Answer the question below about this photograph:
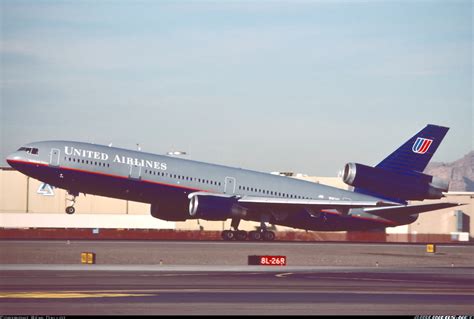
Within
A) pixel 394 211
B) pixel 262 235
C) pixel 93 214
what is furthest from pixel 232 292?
pixel 93 214

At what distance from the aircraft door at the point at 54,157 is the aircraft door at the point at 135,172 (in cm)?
557

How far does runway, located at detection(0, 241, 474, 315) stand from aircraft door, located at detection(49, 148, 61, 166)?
49.3ft

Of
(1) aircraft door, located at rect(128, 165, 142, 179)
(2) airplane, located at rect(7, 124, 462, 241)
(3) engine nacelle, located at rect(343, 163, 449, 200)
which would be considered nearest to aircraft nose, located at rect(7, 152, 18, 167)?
(2) airplane, located at rect(7, 124, 462, 241)

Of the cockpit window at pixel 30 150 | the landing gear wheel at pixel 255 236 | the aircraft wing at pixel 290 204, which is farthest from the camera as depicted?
the landing gear wheel at pixel 255 236

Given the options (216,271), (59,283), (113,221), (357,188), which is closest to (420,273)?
(216,271)

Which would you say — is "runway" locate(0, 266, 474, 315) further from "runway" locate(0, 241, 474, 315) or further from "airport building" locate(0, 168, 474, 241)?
"airport building" locate(0, 168, 474, 241)

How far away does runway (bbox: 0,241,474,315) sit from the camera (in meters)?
27.1

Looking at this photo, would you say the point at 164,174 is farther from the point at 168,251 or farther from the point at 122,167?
the point at 168,251

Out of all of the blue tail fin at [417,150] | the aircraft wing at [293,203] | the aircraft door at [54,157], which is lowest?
the aircraft wing at [293,203]

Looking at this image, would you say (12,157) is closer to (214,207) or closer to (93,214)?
(214,207)

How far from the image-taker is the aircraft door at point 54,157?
227 feet

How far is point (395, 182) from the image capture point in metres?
78.2

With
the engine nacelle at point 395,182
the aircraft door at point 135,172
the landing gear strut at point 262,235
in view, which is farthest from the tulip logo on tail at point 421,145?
the aircraft door at point 135,172

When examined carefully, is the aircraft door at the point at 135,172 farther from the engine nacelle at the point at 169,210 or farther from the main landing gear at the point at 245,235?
the main landing gear at the point at 245,235
